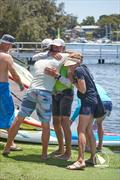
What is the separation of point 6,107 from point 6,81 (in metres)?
0.44

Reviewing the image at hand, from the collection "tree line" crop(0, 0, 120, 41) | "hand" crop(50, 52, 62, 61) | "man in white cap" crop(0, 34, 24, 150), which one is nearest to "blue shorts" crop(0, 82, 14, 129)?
"man in white cap" crop(0, 34, 24, 150)

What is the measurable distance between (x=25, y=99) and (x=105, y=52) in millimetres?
68400

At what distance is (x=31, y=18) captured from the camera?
73625 mm

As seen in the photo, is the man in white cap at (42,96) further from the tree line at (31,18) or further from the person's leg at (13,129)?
the tree line at (31,18)

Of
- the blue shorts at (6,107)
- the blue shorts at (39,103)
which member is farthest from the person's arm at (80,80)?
the blue shorts at (6,107)

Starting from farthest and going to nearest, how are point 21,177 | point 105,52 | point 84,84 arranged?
1. point 105,52
2. point 84,84
3. point 21,177

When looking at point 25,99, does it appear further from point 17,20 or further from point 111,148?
point 17,20

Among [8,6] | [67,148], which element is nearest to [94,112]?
[67,148]

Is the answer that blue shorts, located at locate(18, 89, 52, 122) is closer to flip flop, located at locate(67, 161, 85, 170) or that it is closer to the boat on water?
flip flop, located at locate(67, 161, 85, 170)

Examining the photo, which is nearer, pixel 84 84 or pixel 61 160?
pixel 84 84

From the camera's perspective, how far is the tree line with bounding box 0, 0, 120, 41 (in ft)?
221

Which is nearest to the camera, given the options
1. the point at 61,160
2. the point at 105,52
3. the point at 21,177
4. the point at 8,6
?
the point at 21,177

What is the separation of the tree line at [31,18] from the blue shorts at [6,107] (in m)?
58.2

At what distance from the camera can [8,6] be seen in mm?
67250
